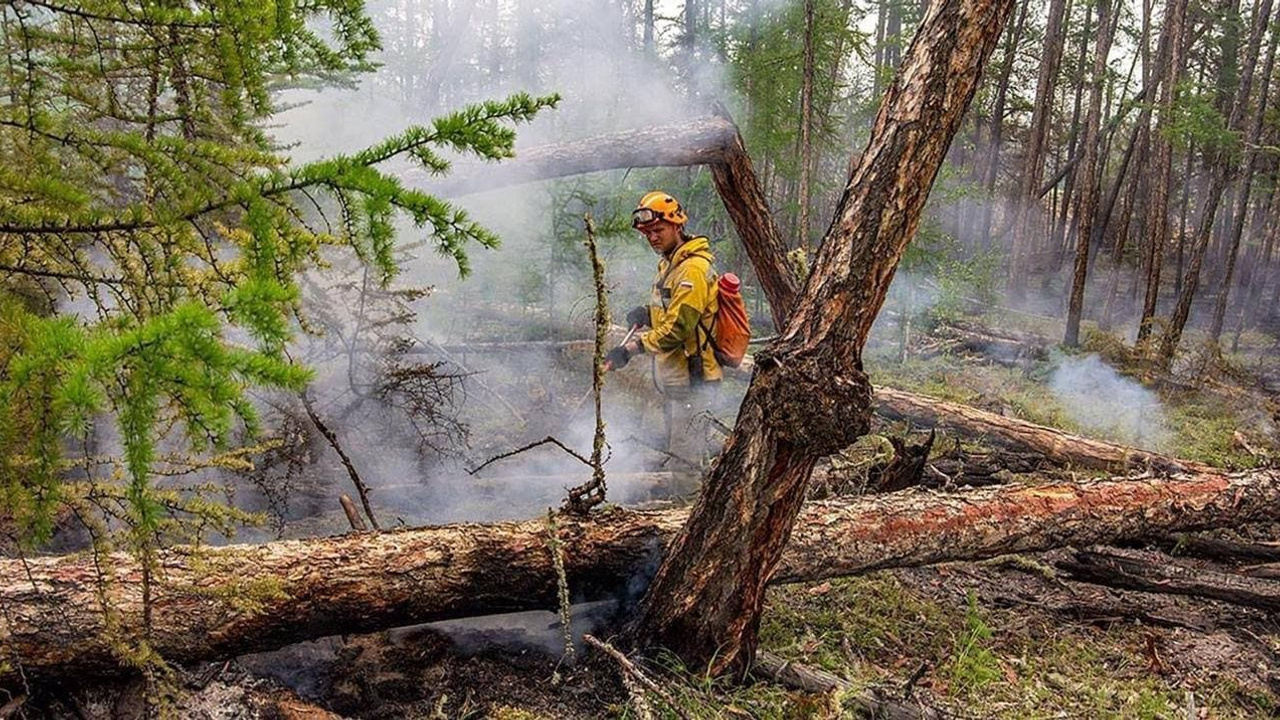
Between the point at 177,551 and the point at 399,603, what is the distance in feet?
3.37

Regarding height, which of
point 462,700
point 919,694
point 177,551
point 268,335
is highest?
point 268,335

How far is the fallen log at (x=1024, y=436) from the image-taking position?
7.02 meters

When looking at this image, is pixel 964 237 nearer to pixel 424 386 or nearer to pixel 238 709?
pixel 424 386

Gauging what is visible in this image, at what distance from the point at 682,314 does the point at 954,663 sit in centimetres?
293

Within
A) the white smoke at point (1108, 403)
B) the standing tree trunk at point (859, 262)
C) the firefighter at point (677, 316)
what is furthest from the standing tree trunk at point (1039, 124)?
the standing tree trunk at point (859, 262)

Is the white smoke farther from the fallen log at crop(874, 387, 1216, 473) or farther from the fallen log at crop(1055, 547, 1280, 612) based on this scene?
the fallen log at crop(1055, 547, 1280, 612)

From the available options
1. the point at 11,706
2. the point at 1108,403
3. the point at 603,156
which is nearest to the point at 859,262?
the point at 11,706

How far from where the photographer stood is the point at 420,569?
373 centimetres

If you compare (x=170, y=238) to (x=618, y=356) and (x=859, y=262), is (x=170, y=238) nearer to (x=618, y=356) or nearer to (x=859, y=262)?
(x=859, y=262)

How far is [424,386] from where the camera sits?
671 cm

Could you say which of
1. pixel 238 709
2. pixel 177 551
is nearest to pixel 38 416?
pixel 177 551

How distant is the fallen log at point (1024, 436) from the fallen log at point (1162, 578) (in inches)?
61.4

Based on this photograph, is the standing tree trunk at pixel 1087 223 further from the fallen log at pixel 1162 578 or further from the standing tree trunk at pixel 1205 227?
the fallen log at pixel 1162 578

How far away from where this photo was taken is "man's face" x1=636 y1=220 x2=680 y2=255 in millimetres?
5750
